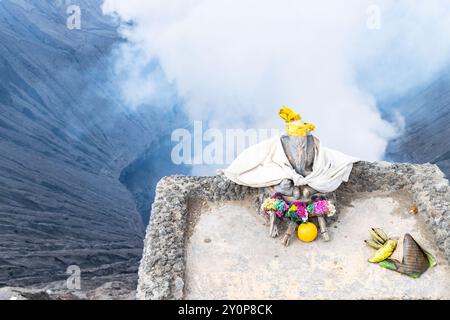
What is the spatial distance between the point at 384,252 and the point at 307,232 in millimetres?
1073

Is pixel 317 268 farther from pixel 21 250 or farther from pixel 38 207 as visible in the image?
pixel 38 207

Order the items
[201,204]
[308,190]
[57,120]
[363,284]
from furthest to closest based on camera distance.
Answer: [57,120] → [201,204] → [308,190] → [363,284]

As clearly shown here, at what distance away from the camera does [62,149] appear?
18672mm

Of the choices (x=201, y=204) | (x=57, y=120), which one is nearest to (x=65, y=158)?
(x=57, y=120)

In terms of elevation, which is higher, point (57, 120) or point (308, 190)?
point (57, 120)

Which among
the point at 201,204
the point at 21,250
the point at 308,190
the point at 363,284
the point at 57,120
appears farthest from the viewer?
the point at 57,120

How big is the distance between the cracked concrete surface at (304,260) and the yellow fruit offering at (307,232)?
0.09 meters

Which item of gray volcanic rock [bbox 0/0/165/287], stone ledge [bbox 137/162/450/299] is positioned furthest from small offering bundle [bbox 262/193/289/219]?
gray volcanic rock [bbox 0/0/165/287]

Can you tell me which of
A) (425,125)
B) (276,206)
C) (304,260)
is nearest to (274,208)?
(276,206)

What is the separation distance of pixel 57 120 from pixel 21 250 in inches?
245

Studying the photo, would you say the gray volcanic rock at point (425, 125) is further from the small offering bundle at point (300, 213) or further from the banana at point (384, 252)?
the banana at point (384, 252)

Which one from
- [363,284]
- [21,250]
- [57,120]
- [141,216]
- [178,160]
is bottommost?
[363,284]

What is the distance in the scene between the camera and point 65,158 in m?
18.5

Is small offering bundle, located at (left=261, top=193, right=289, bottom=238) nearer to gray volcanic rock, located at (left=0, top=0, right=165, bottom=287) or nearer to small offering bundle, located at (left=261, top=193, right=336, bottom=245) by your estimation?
small offering bundle, located at (left=261, top=193, right=336, bottom=245)
